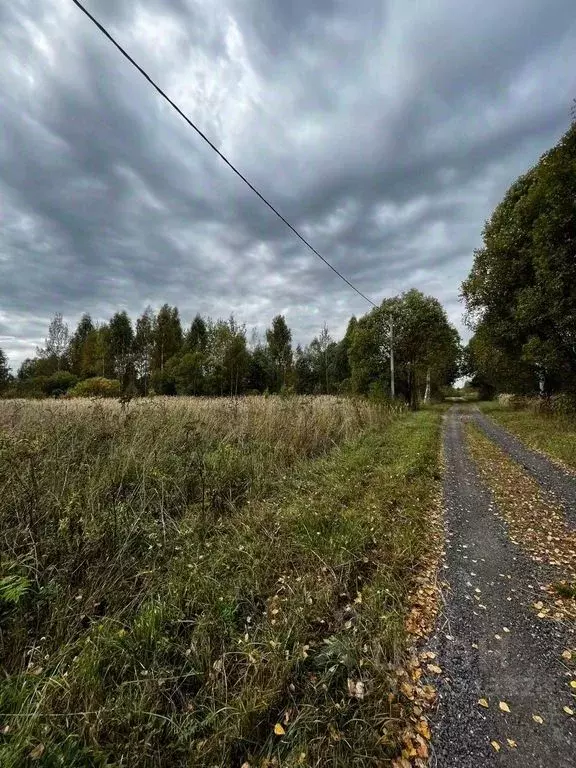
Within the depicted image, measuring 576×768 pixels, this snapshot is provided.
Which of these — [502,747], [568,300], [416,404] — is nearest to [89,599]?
[502,747]

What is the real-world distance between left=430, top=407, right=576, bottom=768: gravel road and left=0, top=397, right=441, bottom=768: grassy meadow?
31 cm

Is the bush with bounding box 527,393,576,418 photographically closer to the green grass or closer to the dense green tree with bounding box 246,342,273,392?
the green grass

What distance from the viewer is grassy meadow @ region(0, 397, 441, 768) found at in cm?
176

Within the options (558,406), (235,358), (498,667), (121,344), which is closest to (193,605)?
(498,667)

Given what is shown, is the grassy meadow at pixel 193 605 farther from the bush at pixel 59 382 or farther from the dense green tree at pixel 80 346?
the dense green tree at pixel 80 346

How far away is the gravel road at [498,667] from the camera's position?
175cm

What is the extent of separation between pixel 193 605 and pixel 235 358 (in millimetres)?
29023

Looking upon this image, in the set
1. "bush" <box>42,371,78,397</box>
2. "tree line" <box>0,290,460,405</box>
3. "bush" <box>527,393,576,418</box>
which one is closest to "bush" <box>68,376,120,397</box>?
"tree line" <box>0,290,460,405</box>

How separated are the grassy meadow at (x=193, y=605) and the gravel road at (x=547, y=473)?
6.16 feet

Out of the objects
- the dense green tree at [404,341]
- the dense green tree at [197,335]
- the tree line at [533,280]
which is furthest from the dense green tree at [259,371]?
the tree line at [533,280]

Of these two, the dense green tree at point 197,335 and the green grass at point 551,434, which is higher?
the dense green tree at point 197,335

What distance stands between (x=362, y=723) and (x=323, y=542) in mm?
1715

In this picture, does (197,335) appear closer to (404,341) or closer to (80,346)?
(80,346)

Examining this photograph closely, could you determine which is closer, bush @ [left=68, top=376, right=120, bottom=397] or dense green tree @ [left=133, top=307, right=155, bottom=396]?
bush @ [left=68, top=376, right=120, bottom=397]
